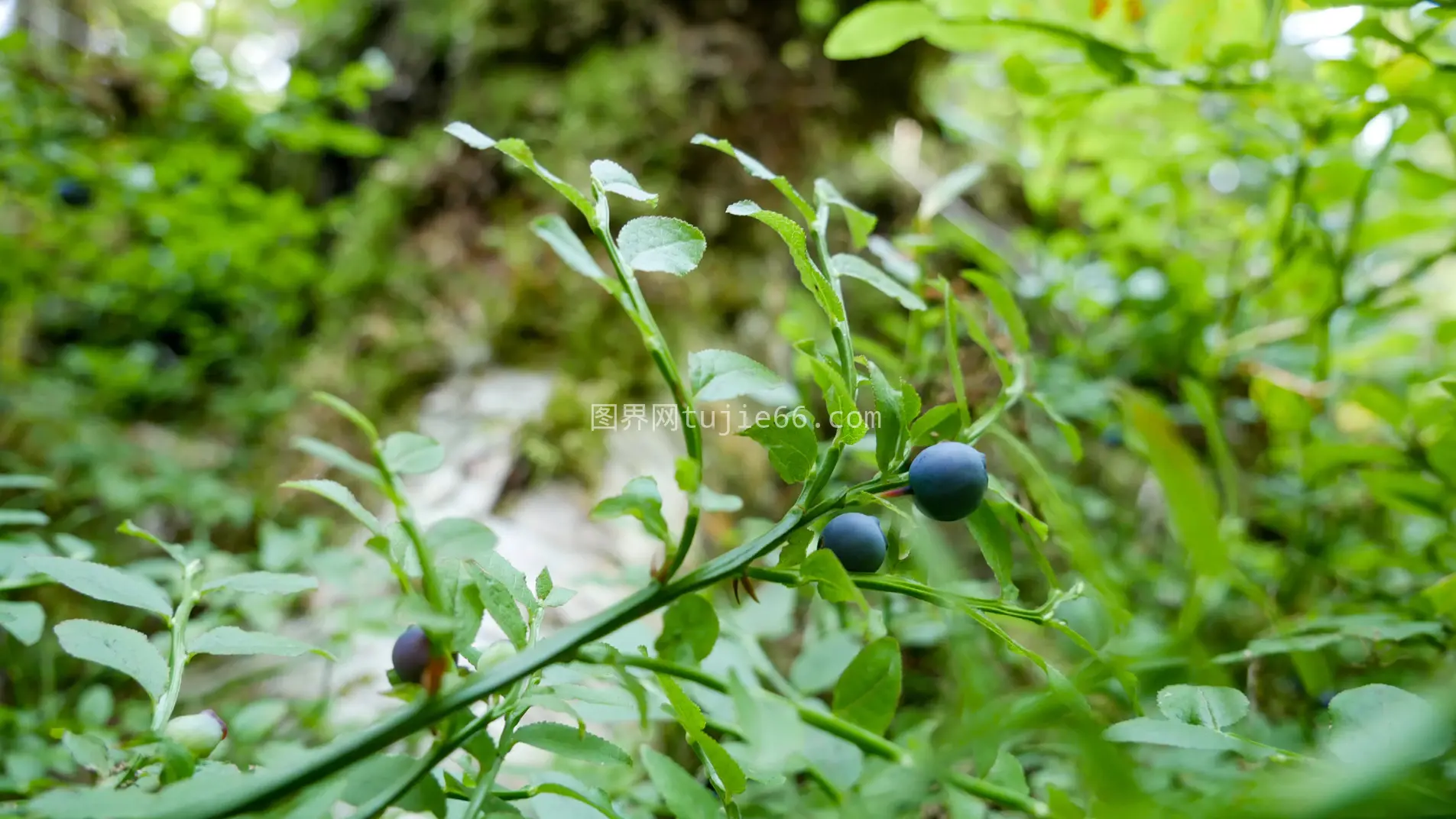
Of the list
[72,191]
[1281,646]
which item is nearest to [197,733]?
[1281,646]

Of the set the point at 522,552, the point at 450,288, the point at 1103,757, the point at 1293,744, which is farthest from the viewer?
the point at 450,288

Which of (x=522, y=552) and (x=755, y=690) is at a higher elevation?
(x=755, y=690)

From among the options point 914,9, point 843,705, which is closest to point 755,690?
point 843,705

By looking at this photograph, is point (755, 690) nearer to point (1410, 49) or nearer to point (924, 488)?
point (924, 488)

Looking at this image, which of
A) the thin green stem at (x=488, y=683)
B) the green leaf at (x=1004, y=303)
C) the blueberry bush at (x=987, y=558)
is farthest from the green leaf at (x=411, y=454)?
the green leaf at (x=1004, y=303)

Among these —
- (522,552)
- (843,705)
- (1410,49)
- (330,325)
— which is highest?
(1410,49)

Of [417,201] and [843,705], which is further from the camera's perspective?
[417,201]

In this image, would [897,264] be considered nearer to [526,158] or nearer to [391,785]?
[526,158]
